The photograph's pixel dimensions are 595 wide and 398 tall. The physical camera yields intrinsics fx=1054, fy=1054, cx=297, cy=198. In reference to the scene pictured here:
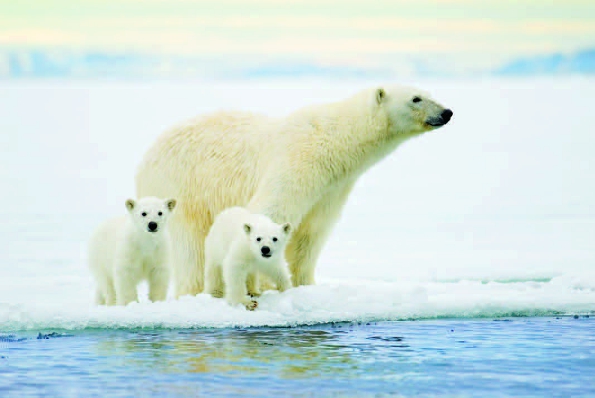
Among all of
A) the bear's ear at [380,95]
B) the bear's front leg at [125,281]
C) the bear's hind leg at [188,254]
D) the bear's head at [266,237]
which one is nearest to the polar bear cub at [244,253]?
the bear's head at [266,237]

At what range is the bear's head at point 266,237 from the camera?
23.6ft

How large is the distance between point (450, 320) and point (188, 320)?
1.97 meters

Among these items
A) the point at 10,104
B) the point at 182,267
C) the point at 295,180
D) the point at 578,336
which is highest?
the point at 10,104

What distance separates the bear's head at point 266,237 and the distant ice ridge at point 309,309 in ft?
1.58

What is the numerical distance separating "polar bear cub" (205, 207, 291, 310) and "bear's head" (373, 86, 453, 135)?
1.42 m

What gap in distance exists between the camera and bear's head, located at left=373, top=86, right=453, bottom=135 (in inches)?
326

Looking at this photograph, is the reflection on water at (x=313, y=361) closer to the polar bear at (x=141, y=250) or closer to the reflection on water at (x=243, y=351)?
the reflection on water at (x=243, y=351)

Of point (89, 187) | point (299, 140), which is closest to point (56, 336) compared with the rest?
point (299, 140)

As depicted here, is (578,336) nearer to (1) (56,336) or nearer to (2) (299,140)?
(2) (299,140)

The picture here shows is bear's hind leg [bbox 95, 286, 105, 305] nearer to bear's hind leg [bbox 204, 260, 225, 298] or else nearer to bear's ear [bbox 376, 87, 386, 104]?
bear's hind leg [bbox 204, 260, 225, 298]

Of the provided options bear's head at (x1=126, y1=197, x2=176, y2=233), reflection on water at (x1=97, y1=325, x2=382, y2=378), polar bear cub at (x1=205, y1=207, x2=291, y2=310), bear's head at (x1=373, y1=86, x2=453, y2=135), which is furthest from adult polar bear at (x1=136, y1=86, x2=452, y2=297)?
reflection on water at (x1=97, y1=325, x2=382, y2=378)

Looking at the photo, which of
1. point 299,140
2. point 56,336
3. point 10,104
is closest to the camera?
point 56,336

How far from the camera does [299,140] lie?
27.2 ft

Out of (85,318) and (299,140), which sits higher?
(299,140)
